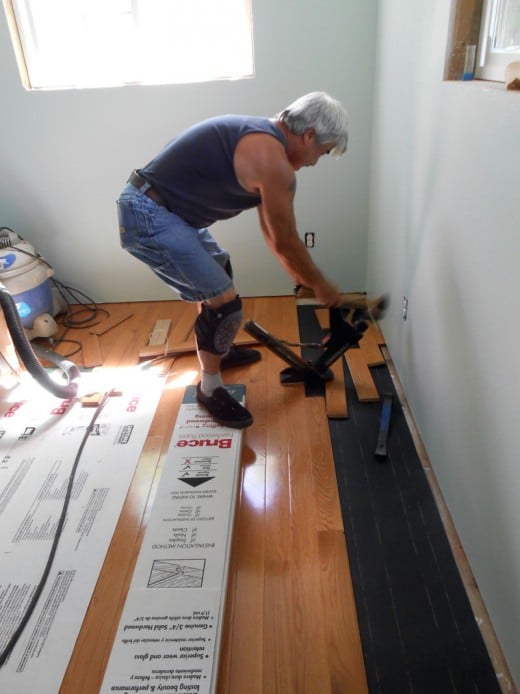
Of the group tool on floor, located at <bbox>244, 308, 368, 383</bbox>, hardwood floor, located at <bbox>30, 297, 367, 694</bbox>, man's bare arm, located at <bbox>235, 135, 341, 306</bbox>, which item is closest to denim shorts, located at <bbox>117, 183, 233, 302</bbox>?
man's bare arm, located at <bbox>235, 135, 341, 306</bbox>

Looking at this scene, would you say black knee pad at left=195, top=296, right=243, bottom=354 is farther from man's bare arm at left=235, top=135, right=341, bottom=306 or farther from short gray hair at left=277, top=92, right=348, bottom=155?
short gray hair at left=277, top=92, right=348, bottom=155

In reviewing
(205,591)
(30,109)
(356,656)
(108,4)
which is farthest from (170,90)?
(356,656)

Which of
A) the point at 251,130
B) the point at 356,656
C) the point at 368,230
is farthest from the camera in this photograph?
the point at 368,230

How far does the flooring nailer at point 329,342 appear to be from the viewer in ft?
6.04

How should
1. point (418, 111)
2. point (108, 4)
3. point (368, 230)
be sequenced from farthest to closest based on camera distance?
point (368, 230), point (108, 4), point (418, 111)

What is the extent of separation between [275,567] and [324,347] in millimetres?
904

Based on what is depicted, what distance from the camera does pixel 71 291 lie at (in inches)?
116

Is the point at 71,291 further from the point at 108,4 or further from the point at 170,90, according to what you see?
the point at 108,4

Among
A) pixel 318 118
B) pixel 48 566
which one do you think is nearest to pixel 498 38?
pixel 318 118

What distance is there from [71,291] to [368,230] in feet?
5.96

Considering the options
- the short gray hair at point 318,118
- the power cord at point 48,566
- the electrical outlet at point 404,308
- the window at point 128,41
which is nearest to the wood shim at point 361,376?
the electrical outlet at point 404,308

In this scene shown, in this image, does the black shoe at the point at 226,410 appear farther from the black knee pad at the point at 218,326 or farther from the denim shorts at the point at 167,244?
the denim shorts at the point at 167,244

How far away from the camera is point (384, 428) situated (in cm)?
179

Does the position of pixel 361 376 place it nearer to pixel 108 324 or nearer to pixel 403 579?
pixel 403 579
